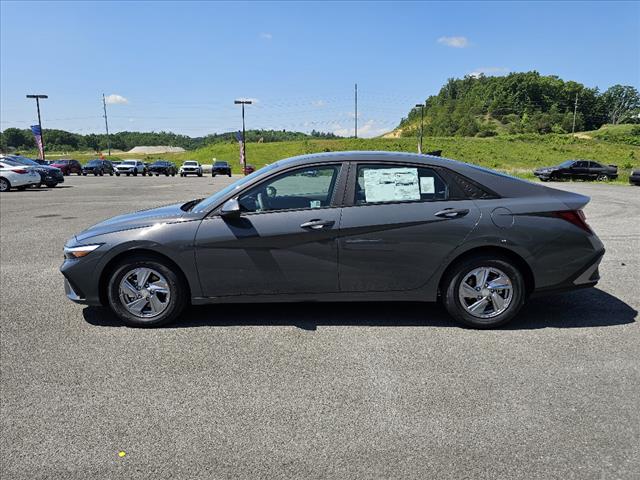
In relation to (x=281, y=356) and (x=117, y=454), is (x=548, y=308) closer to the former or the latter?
(x=281, y=356)

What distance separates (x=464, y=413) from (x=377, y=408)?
52cm

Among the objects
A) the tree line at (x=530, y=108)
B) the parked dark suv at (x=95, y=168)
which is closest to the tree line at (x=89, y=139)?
the tree line at (x=530, y=108)

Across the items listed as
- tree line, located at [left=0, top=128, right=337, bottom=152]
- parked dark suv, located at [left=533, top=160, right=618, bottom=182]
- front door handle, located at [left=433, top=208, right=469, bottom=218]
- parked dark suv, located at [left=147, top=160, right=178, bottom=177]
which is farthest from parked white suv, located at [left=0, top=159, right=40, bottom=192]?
tree line, located at [left=0, top=128, right=337, bottom=152]

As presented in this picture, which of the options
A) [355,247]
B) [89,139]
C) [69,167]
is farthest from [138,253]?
[89,139]

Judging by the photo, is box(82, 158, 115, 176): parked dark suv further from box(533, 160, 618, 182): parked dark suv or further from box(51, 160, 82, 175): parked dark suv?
box(533, 160, 618, 182): parked dark suv

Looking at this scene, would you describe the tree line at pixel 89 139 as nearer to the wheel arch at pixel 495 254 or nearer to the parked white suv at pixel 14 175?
the parked white suv at pixel 14 175

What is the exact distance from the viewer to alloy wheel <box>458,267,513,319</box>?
413 cm

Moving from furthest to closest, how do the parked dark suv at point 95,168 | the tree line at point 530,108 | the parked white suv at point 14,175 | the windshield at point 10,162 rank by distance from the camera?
the tree line at point 530,108
the parked dark suv at point 95,168
the windshield at point 10,162
the parked white suv at point 14,175

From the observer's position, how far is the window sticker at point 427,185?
13.9ft

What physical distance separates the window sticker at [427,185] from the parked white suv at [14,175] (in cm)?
2279

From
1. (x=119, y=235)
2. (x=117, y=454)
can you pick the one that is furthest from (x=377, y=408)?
(x=119, y=235)

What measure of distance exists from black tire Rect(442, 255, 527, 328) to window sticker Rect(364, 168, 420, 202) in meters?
0.75

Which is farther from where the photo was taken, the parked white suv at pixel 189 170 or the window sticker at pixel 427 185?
the parked white suv at pixel 189 170

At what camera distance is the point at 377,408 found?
291cm
